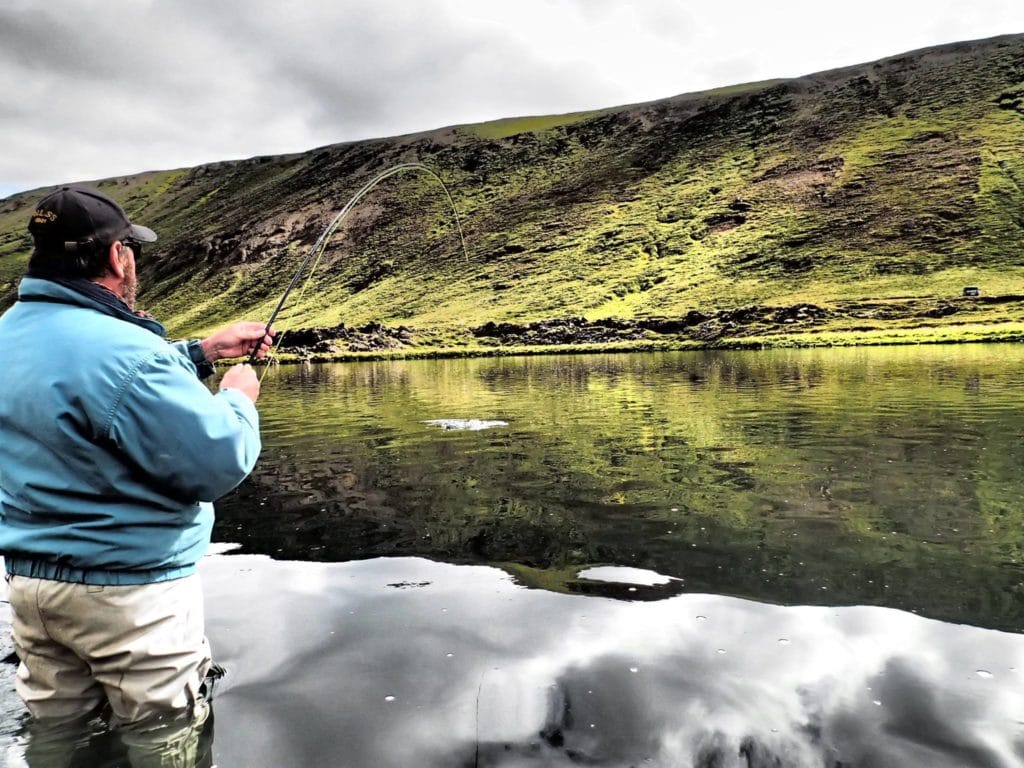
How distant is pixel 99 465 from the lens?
132 inches

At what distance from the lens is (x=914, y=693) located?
490 centimetres

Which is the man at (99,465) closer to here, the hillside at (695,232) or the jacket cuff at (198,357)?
the jacket cuff at (198,357)

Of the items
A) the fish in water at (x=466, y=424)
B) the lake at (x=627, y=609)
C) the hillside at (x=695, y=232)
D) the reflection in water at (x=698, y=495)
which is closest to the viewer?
the lake at (x=627, y=609)

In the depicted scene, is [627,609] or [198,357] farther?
[627,609]

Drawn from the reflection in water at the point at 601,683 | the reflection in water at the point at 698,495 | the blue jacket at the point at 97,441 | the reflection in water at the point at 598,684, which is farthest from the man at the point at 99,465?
the reflection in water at the point at 698,495

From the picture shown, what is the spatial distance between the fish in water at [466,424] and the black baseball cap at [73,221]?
56.8 feet

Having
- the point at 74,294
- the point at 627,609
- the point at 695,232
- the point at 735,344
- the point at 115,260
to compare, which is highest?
the point at 695,232

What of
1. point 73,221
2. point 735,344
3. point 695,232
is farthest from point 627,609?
Answer: point 695,232

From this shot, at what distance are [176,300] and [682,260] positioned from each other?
126m

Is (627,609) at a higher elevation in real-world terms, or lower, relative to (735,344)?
higher

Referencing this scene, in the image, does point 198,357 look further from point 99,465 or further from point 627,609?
point 627,609

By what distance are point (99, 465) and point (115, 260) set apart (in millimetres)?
1051

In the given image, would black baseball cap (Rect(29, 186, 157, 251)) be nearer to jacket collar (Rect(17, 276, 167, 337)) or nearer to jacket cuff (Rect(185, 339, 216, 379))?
jacket collar (Rect(17, 276, 167, 337))

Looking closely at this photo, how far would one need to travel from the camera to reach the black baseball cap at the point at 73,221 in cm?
346
